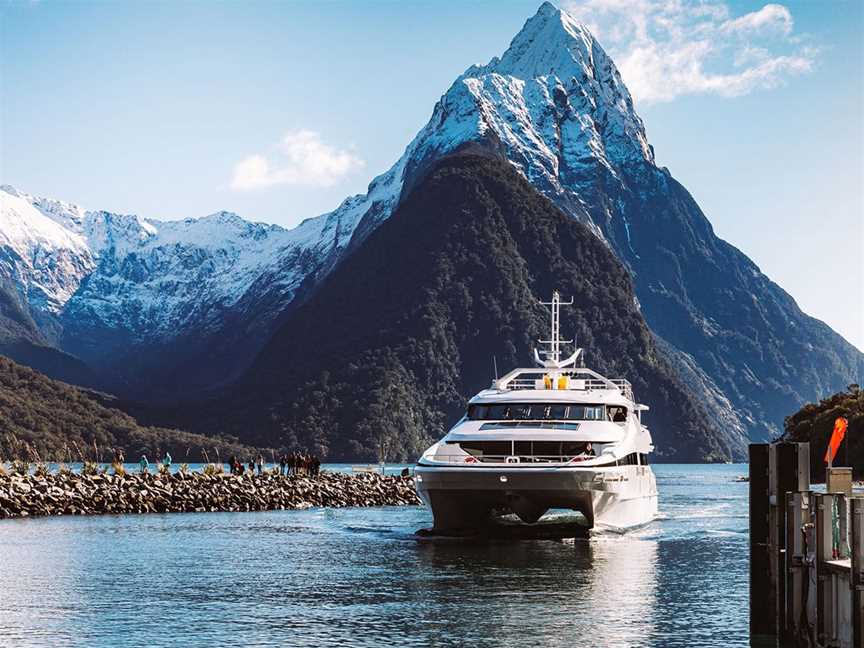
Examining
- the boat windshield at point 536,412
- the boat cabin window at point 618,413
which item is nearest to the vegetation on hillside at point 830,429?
the boat cabin window at point 618,413

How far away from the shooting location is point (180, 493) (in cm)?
7969

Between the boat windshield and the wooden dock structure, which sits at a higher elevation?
the boat windshield

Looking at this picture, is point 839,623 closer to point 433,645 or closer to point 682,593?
point 433,645

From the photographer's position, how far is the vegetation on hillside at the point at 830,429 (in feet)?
400

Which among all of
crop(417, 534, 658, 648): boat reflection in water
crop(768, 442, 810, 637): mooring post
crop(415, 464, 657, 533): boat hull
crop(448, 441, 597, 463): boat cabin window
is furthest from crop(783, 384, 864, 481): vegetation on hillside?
crop(768, 442, 810, 637): mooring post

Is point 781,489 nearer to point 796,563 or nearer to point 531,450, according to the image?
point 796,563

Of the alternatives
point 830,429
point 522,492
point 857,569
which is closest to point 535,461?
point 522,492

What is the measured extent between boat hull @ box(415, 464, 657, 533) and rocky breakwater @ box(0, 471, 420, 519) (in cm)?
2713

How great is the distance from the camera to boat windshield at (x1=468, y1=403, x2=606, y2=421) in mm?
55375

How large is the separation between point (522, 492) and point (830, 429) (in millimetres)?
86374

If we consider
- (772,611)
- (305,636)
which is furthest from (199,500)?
(772,611)

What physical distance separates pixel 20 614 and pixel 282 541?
78.6 ft

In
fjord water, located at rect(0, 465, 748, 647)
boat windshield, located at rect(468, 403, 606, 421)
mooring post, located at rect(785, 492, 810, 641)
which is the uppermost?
boat windshield, located at rect(468, 403, 606, 421)

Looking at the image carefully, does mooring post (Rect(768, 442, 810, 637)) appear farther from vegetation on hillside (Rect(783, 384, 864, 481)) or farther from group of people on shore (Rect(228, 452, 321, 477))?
vegetation on hillside (Rect(783, 384, 864, 481))
